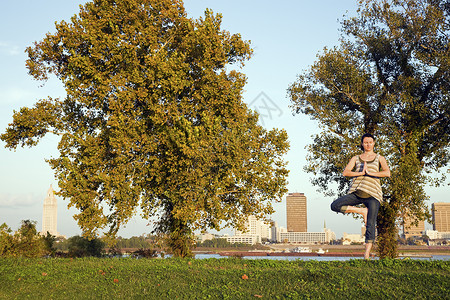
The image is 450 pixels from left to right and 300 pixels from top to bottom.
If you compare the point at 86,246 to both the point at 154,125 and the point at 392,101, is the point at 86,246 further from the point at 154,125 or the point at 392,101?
the point at 392,101

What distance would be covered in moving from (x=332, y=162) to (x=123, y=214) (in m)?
12.2

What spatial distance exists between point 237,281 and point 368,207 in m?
4.77

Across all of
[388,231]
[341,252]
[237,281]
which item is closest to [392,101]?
[388,231]

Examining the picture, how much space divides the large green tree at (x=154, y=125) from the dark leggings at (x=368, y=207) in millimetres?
9036

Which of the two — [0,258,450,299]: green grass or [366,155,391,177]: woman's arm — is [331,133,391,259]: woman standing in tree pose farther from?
[0,258,450,299]: green grass

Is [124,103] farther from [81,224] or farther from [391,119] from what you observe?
[391,119]

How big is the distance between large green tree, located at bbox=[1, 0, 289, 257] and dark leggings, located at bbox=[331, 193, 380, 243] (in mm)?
9036

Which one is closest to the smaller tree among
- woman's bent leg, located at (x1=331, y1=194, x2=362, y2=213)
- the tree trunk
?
the tree trunk

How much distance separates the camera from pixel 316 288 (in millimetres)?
9492

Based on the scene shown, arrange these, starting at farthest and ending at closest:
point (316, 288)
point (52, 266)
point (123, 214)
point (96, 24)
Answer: point (96, 24) → point (123, 214) → point (52, 266) → point (316, 288)

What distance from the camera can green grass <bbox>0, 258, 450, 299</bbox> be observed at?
30.5 ft

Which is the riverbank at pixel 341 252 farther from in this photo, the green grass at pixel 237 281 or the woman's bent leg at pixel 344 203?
the green grass at pixel 237 281

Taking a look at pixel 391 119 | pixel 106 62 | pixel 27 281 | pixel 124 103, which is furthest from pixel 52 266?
pixel 391 119

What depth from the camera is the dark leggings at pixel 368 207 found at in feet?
41.6
